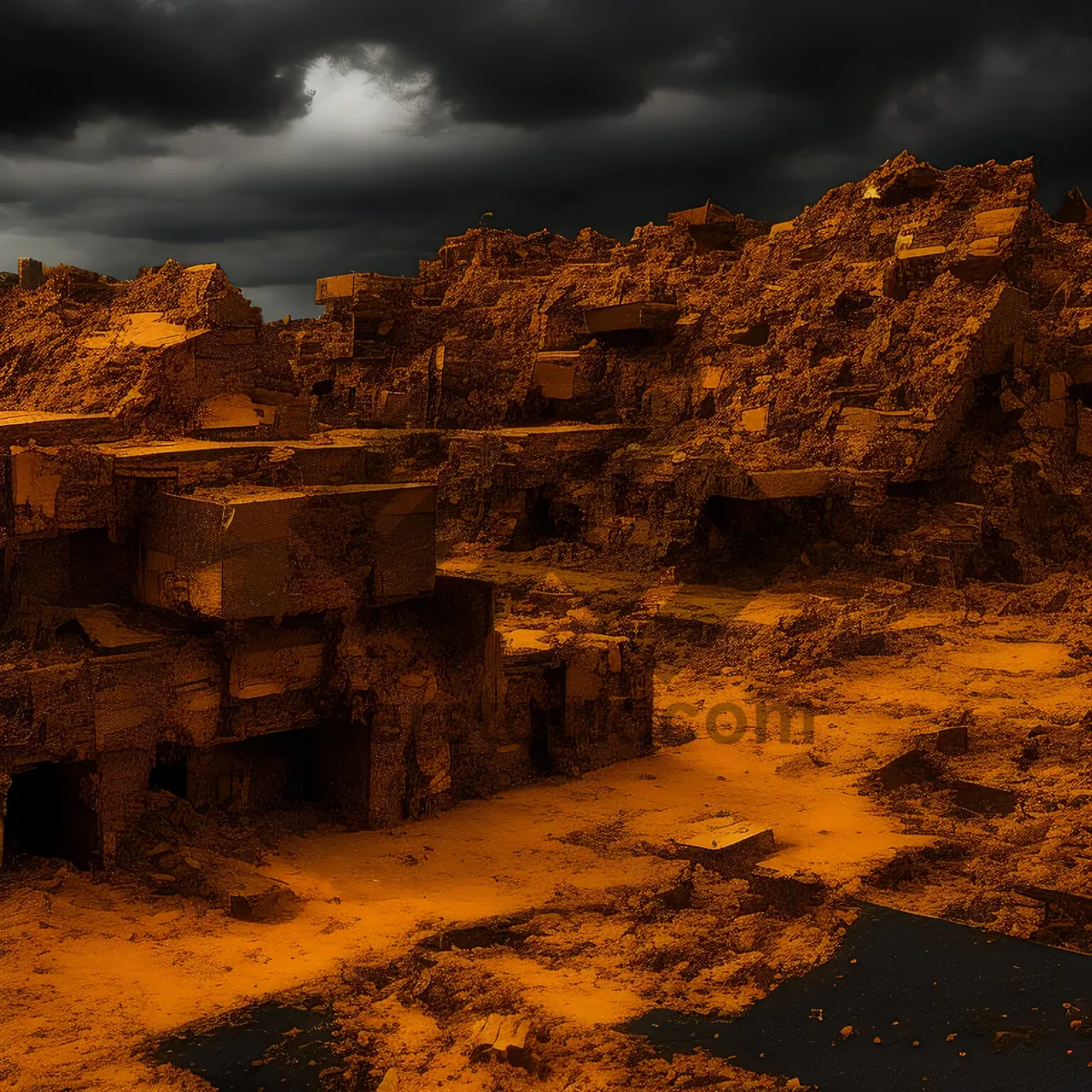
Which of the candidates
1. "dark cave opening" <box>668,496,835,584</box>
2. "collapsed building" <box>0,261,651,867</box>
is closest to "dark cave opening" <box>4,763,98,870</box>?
"collapsed building" <box>0,261,651,867</box>

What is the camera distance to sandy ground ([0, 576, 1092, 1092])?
19.7 feet

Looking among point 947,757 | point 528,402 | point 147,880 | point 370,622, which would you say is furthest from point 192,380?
point 528,402

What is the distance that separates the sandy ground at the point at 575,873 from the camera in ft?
19.7

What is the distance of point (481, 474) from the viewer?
17.1 metres

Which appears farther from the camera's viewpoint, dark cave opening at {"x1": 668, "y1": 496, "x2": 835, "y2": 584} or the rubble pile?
dark cave opening at {"x1": 668, "y1": 496, "x2": 835, "y2": 584}

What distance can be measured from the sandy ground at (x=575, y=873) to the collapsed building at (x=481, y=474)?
573 mm

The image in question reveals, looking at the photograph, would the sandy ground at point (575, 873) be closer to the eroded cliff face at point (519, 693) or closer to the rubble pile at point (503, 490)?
the eroded cliff face at point (519, 693)

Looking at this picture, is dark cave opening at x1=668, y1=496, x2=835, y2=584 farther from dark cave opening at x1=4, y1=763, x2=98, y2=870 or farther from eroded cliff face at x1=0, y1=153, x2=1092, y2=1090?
dark cave opening at x1=4, y1=763, x2=98, y2=870

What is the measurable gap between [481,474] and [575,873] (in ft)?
32.2

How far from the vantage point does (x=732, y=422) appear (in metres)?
16.9

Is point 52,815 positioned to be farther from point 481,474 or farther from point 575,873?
point 481,474

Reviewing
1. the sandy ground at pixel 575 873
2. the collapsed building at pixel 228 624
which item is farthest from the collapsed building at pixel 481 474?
the sandy ground at pixel 575 873

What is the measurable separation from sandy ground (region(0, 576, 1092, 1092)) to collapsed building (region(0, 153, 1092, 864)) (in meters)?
0.57

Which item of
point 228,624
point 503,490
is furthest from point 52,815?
point 503,490
